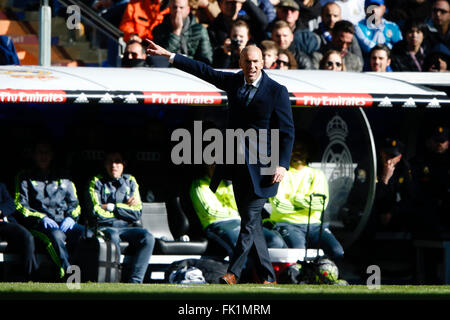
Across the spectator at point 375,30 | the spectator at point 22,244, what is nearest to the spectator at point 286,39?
the spectator at point 375,30

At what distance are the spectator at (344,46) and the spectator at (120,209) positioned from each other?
3.22 meters

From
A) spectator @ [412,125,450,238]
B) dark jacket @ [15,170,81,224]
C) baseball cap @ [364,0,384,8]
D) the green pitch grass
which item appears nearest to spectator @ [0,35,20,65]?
dark jacket @ [15,170,81,224]

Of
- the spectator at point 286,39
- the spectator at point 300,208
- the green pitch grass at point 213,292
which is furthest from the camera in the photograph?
the spectator at point 286,39

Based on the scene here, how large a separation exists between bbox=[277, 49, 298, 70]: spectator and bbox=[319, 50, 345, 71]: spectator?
359 millimetres

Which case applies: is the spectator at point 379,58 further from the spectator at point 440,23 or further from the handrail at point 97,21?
the handrail at point 97,21

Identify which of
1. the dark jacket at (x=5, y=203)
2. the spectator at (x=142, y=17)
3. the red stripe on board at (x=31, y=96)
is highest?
A: the spectator at (x=142, y=17)

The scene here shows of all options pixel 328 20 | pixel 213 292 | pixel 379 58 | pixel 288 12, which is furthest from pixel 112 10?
pixel 213 292

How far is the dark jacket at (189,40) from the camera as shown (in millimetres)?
12164

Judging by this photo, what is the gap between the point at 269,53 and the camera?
1184cm

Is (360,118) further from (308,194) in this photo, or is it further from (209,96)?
(209,96)

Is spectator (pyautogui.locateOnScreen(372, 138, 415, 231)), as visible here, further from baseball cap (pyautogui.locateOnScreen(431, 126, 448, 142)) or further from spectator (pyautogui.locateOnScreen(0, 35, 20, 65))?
spectator (pyautogui.locateOnScreen(0, 35, 20, 65))

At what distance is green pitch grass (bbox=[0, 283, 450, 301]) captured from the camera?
7242 mm

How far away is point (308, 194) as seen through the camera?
1088 cm

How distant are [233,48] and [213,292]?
4822 millimetres
